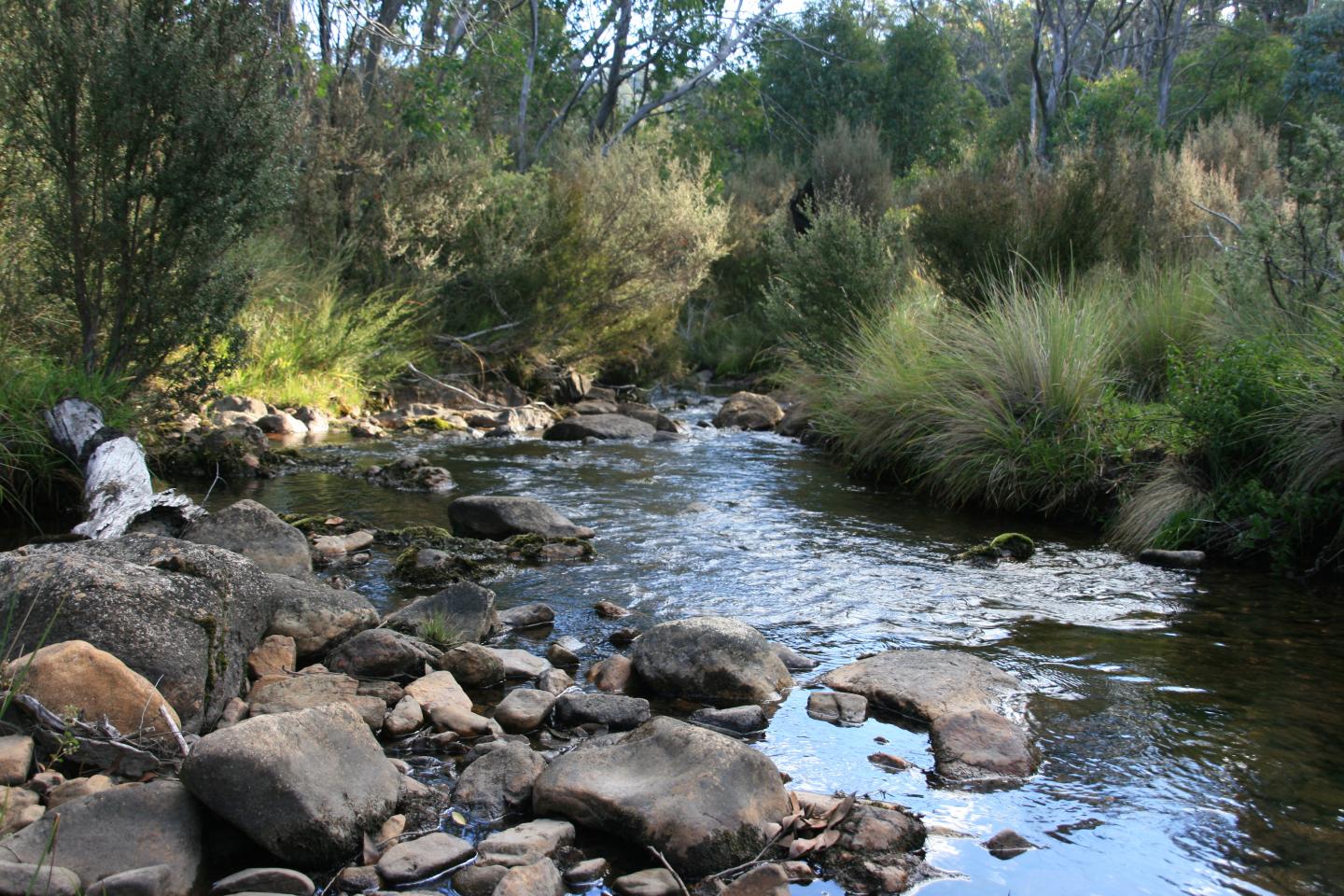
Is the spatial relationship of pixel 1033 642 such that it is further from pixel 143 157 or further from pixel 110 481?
pixel 143 157

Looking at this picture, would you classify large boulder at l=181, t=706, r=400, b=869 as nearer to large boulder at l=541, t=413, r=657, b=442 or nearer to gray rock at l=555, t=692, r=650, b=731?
gray rock at l=555, t=692, r=650, b=731

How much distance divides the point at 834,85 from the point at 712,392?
1770 centimetres

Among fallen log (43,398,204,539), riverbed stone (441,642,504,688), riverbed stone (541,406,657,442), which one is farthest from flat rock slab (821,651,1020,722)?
riverbed stone (541,406,657,442)

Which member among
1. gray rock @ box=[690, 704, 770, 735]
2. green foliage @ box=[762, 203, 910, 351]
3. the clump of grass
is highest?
green foliage @ box=[762, 203, 910, 351]

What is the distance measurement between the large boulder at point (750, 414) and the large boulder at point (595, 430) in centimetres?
127

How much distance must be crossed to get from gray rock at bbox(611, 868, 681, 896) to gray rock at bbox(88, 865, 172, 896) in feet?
3.34

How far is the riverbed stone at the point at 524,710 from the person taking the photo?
3527 mm

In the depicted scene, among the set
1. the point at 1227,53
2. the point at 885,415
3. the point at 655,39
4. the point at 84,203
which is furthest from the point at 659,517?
the point at 1227,53

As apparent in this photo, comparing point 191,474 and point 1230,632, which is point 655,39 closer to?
point 191,474

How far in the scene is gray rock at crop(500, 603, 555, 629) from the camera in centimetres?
466

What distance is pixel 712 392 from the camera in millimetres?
16141

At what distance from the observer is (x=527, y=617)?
4680mm

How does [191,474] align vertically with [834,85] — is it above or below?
below

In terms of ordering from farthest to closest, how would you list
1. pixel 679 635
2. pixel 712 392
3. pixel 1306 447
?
1. pixel 712 392
2. pixel 1306 447
3. pixel 679 635
